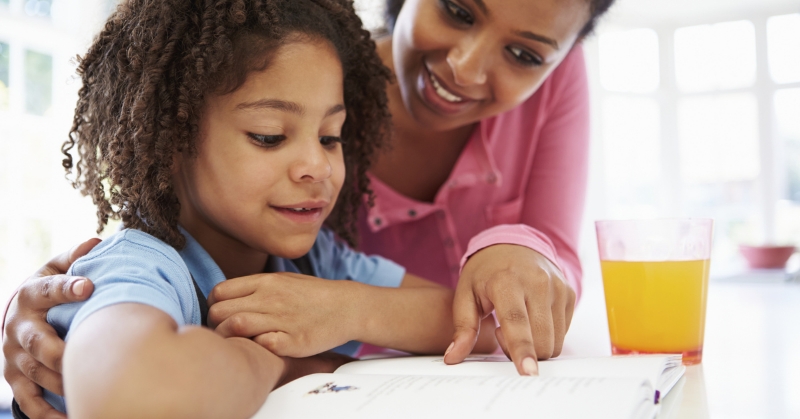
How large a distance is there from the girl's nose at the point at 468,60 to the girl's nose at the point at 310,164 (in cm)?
32

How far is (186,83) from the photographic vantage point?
3.20 feet

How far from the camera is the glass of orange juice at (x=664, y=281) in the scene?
0.92m

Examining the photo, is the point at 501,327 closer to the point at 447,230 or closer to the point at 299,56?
the point at 299,56

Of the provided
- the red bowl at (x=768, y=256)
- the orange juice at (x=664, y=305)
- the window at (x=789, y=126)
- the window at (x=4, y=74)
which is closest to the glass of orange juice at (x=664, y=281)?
the orange juice at (x=664, y=305)

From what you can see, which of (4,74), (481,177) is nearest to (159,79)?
(481,177)

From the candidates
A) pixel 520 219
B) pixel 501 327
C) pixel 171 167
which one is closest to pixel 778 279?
pixel 520 219

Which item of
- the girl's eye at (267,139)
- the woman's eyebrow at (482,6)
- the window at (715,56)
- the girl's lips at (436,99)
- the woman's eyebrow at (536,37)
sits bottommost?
the girl's eye at (267,139)

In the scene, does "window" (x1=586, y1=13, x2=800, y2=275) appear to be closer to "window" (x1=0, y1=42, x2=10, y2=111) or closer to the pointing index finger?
"window" (x1=0, y1=42, x2=10, y2=111)

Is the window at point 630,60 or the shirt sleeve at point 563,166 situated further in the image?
the window at point 630,60

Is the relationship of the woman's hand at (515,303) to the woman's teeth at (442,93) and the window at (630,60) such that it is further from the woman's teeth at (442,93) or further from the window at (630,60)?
the window at (630,60)

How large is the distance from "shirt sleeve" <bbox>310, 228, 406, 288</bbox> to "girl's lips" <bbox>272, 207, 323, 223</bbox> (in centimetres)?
20

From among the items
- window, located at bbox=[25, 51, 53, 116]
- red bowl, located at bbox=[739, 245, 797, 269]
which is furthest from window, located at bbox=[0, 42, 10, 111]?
red bowl, located at bbox=[739, 245, 797, 269]

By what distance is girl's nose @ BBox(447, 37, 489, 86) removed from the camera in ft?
3.82

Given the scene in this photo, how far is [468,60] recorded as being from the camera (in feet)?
3.83
